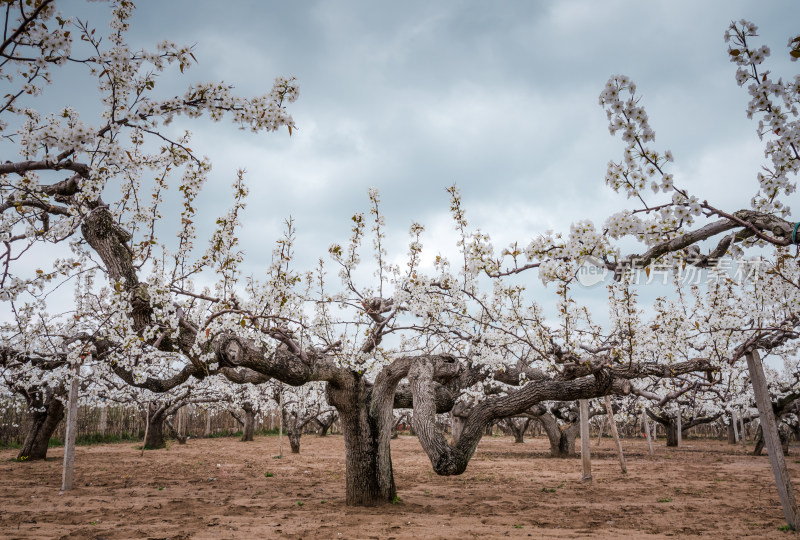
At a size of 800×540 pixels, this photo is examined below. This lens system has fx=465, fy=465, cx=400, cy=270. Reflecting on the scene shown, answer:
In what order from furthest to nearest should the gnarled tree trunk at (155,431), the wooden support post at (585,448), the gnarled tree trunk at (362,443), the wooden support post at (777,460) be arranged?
the gnarled tree trunk at (155,431) → the wooden support post at (585,448) → the gnarled tree trunk at (362,443) → the wooden support post at (777,460)

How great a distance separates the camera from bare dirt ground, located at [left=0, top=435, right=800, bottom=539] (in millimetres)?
6148

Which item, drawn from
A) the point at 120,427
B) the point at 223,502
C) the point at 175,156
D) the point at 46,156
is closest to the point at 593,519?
the point at 223,502

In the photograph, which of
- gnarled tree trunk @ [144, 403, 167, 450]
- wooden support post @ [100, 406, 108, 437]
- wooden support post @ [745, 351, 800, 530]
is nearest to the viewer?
wooden support post @ [745, 351, 800, 530]

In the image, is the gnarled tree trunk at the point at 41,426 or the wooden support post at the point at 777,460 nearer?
the wooden support post at the point at 777,460

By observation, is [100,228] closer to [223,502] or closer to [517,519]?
[223,502]

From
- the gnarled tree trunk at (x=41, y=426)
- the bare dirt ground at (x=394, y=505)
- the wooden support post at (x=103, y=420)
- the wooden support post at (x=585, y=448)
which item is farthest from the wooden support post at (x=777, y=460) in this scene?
the wooden support post at (x=103, y=420)

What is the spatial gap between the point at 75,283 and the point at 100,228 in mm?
5847

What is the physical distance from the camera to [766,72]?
2836 mm

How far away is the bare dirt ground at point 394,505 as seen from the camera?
6.15 meters

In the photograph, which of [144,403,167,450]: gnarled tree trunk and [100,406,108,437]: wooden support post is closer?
[144,403,167,450]: gnarled tree trunk

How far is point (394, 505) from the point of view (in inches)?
303

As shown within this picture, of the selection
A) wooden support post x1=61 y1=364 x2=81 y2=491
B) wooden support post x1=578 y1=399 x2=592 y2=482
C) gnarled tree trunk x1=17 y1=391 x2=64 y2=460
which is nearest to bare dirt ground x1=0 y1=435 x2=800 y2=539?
wooden support post x1=578 y1=399 x2=592 y2=482

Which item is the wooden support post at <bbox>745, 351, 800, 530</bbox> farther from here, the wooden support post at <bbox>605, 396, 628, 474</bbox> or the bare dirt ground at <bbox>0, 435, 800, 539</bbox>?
the wooden support post at <bbox>605, 396, 628, 474</bbox>

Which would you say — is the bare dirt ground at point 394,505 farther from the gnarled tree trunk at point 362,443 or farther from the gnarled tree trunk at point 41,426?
the gnarled tree trunk at point 41,426
